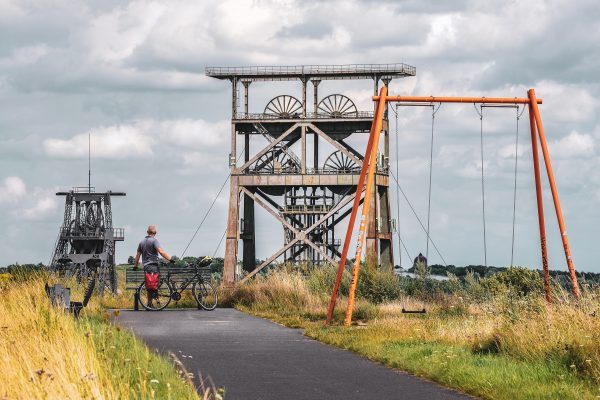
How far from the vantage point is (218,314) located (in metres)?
29.5

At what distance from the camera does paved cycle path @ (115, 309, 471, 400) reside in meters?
13.1

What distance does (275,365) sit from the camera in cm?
1605

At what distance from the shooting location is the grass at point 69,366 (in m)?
9.69

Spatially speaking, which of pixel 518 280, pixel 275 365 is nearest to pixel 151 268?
pixel 518 280

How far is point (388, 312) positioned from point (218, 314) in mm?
5031

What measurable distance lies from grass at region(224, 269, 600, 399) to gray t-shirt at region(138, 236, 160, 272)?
4568 mm

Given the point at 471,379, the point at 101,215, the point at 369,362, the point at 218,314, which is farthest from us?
the point at 101,215

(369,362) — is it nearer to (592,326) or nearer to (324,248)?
(592,326)

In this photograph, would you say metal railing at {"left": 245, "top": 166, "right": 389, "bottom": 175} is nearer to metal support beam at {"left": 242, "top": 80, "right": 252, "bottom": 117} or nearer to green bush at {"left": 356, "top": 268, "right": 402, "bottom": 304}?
metal support beam at {"left": 242, "top": 80, "right": 252, "bottom": 117}

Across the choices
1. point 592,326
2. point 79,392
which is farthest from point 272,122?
point 79,392

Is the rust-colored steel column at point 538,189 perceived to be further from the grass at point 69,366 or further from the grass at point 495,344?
the grass at point 69,366

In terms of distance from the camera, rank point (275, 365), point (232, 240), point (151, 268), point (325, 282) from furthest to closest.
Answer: point (232, 240) < point (325, 282) < point (151, 268) < point (275, 365)

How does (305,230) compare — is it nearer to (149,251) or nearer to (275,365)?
(149,251)

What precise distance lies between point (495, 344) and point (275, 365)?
331 cm
